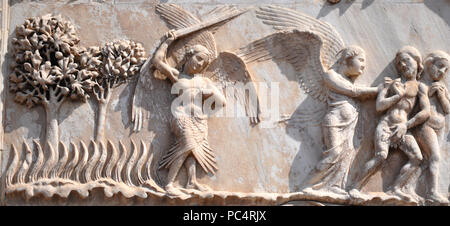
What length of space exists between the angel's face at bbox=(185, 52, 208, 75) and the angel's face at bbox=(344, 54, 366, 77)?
5.37 feet

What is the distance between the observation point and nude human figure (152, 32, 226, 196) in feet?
33.4

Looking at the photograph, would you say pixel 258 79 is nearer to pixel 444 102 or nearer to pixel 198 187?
pixel 198 187

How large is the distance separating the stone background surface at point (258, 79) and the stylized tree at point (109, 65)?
11 cm

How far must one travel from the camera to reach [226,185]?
10273 millimetres

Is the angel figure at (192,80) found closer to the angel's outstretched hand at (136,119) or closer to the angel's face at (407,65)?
the angel's outstretched hand at (136,119)

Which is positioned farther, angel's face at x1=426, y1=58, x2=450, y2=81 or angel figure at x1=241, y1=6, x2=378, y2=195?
angel's face at x1=426, y1=58, x2=450, y2=81

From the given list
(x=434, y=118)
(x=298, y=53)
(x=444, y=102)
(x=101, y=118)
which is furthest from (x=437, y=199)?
(x=101, y=118)

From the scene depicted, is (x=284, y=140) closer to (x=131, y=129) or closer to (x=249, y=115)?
(x=249, y=115)

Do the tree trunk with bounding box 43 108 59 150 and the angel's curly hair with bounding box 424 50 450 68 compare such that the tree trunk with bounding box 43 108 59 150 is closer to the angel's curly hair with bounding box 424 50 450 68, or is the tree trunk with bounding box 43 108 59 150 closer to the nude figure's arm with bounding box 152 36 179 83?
the nude figure's arm with bounding box 152 36 179 83

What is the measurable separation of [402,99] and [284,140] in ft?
4.65

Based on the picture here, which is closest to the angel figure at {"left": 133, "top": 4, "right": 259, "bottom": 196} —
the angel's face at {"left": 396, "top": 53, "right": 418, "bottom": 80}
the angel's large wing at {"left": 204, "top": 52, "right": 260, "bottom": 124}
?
the angel's large wing at {"left": 204, "top": 52, "right": 260, "bottom": 124}

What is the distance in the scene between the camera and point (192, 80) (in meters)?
10.5

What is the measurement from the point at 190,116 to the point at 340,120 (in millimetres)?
1701

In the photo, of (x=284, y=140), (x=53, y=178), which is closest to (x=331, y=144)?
(x=284, y=140)
